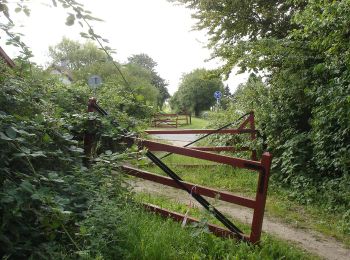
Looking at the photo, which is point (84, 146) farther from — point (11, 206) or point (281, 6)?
point (281, 6)

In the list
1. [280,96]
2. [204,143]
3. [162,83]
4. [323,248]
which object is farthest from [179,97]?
[323,248]

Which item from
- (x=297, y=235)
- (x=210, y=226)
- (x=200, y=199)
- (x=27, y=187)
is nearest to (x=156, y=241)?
(x=200, y=199)

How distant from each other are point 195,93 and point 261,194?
47093 mm

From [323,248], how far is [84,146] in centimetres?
363

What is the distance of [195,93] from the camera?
5062cm

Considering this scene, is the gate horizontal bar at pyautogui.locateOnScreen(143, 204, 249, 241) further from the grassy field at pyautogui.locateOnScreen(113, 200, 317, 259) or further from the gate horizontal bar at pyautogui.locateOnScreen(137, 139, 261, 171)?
the gate horizontal bar at pyautogui.locateOnScreen(137, 139, 261, 171)

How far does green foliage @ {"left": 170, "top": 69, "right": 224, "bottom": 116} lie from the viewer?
4984 cm

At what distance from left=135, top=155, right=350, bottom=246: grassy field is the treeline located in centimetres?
31

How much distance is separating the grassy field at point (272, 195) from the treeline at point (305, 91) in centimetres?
31

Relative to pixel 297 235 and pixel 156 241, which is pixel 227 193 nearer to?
pixel 156 241

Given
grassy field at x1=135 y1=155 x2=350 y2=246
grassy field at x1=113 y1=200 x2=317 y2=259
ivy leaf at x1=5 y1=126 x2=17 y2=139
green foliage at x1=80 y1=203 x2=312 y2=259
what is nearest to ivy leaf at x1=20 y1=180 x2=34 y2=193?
ivy leaf at x1=5 y1=126 x2=17 y2=139

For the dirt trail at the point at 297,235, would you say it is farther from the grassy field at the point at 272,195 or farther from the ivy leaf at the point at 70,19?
the ivy leaf at the point at 70,19

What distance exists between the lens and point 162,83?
67438 mm

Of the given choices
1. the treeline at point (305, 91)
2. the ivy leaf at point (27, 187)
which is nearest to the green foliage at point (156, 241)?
the ivy leaf at point (27, 187)
